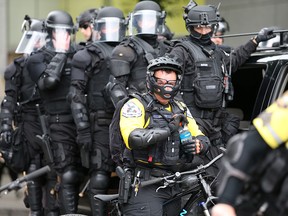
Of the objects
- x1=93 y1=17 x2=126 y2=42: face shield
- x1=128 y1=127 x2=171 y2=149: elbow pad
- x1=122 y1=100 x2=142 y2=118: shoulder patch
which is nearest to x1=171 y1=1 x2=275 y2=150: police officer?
x1=93 y1=17 x2=126 y2=42: face shield

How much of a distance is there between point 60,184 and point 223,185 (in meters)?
4.08

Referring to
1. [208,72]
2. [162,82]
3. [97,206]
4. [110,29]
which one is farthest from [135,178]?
[110,29]

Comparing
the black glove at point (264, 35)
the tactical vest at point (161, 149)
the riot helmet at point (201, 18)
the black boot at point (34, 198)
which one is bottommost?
the black boot at point (34, 198)

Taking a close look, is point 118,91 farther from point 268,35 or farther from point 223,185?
point 223,185

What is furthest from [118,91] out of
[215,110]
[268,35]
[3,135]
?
[3,135]

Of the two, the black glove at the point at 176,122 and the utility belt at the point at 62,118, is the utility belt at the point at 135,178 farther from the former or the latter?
the utility belt at the point at 62,118

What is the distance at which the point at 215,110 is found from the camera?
20.1 ft

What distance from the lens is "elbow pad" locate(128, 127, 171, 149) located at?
475 cm

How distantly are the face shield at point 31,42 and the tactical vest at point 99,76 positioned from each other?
121 cm

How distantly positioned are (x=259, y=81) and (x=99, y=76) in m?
1.43

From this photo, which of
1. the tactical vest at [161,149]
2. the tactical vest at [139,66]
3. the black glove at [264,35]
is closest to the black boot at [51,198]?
the tactical vest at [139,66]

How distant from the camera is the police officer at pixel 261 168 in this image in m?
3.22

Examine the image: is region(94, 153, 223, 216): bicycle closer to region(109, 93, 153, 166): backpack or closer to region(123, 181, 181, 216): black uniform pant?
region(123, 181, 181, 216): black uniform pant

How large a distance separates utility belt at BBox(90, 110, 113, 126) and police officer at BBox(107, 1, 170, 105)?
1.68ft
